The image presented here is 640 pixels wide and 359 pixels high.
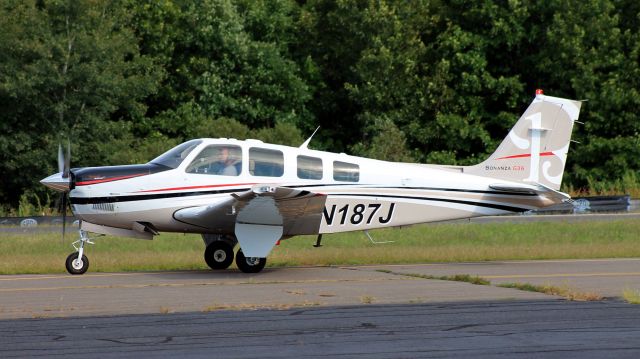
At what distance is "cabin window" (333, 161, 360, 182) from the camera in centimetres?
1628

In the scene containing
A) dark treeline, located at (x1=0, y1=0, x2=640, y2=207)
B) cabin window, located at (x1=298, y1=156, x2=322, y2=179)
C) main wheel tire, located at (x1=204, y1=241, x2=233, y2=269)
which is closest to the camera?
cabin window, located at (x1=298, y1=156, x2=322, y2=179)

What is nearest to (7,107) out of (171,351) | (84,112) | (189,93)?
(84,112)

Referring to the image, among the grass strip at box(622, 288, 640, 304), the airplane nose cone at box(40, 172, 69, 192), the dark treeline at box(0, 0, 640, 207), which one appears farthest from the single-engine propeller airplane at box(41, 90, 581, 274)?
the dark treeline at box(0, 0, 640, 207)

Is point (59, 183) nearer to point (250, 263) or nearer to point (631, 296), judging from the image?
point (250, 263)

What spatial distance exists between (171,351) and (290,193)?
625 centimetres

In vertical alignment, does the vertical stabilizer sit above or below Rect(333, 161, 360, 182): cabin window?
above

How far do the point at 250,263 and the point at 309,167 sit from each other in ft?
5.86

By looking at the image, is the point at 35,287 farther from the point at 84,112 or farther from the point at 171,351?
the point at 84,112

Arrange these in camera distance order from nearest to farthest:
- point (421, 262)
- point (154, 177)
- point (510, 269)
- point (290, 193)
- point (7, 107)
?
point (290, 193) → point (154, 177) → point (510, 269) → point (421, 262) → point (7, 107)

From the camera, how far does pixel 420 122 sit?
132 feet

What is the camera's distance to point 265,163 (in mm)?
15875

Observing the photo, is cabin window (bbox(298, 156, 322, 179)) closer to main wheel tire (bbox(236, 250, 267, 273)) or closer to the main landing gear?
main wheel tire (bbox(236, 250, 267, 273))

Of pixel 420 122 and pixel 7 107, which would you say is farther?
pixel 420 122

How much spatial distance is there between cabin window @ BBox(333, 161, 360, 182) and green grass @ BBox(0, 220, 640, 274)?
2.18 m
